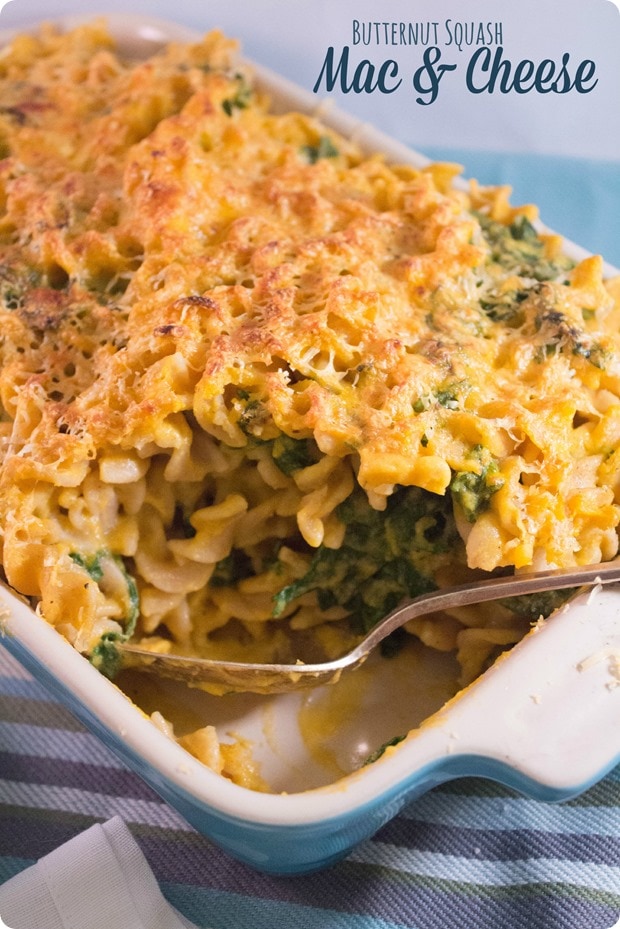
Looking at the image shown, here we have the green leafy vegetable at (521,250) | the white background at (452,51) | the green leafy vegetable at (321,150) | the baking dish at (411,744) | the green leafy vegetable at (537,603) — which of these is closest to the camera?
the baking dish at (411,744)

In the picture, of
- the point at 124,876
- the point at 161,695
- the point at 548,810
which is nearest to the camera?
the point at 124,876

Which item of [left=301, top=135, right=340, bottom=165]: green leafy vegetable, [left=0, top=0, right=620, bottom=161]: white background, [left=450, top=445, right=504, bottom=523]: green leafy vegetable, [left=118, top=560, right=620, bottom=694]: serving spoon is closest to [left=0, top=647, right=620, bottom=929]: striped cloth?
[left=118, top=560, right=620, bottom=694]: serving spoon

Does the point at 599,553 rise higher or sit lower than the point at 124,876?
higher

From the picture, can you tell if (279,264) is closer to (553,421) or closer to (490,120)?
(553,421)

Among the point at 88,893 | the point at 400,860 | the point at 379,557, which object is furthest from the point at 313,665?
the point at 88,893

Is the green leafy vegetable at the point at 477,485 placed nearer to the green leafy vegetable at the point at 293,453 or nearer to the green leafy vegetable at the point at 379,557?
the green leafy vegetable at the point at 379,557

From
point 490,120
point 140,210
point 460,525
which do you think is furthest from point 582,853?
point 490,120

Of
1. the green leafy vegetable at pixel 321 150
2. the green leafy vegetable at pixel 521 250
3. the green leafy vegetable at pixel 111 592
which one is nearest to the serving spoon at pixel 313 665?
the green leafy vegetable at pixel 111 592
